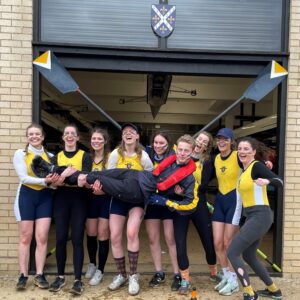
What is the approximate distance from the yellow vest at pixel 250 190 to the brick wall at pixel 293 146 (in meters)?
1.04

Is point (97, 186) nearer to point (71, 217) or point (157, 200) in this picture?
point (71, 217)

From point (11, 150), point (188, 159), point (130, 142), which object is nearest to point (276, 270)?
point (188, 159)

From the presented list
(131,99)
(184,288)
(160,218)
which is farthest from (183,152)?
(131,99)

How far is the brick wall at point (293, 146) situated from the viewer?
4.70 meters

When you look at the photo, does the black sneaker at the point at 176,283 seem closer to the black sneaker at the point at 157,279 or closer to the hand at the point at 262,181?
the black sneaker at the point at 157,279

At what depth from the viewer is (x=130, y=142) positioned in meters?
4.10

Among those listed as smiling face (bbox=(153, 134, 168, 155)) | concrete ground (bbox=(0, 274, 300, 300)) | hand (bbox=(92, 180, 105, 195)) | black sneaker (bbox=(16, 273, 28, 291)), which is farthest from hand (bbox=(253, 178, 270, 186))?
black sneaker (bbox=(16, 273, 28, 291))

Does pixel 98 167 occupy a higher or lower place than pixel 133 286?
higher

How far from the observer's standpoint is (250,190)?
3.79 metres

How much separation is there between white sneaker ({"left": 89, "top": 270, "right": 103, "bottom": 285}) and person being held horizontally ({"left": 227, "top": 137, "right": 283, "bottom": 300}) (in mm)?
1476

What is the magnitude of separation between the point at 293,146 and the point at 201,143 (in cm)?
125

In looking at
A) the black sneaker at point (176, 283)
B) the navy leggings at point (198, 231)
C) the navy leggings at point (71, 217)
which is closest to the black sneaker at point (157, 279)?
the black sneaker at point (176, 283)

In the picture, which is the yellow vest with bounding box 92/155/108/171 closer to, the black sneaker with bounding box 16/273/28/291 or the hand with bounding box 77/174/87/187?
the hand with bounding box 77/174/87/187

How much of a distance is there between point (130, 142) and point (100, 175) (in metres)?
0.47
